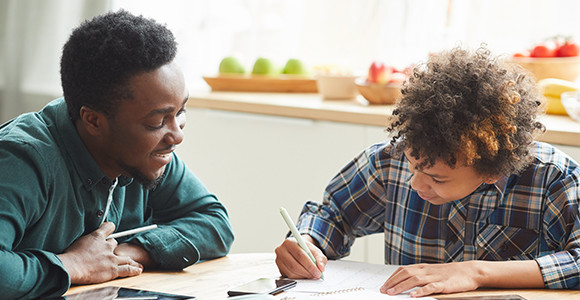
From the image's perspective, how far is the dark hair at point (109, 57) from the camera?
4.18ft

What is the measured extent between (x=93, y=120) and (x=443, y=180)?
2.08 feet

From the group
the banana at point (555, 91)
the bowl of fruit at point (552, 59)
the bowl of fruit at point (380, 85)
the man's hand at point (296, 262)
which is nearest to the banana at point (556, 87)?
the banana at point (555, 91)

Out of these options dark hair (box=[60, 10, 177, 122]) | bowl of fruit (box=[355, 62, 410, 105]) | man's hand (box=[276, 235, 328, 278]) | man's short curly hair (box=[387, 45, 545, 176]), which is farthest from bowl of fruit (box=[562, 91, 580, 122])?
dark hair (box=[60, 10, 177, 122])

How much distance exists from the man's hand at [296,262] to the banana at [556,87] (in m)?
1.29

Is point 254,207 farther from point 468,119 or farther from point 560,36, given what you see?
point 468,119

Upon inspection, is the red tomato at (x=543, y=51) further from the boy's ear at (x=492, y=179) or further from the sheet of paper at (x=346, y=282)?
the sheet of paper at (x=346, y=282)

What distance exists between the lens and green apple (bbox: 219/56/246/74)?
319 centimetres

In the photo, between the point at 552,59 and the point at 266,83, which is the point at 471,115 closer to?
the point at 552,59

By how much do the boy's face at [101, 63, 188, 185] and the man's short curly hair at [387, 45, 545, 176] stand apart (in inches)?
16.6

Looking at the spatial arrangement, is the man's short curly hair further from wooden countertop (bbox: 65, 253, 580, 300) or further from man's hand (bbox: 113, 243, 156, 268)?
man's hand (bbox: 113, 243, 156, 268)

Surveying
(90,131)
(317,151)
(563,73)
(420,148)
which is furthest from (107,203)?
(563,73)

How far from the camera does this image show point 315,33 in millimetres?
3408

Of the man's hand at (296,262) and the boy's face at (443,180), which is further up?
the boy's face at (443,180)

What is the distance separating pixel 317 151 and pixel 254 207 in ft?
1.21
